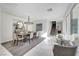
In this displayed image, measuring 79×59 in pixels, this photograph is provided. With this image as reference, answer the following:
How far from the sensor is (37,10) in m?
2.71

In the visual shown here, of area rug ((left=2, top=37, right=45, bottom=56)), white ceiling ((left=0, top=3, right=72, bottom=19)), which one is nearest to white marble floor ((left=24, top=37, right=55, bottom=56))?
area rug ((left=2, top=37, right=45, bottom=56))

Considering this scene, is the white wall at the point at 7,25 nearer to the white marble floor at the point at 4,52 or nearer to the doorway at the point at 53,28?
the white marble floor at the point at 4,52

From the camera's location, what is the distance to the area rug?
2.53 meters

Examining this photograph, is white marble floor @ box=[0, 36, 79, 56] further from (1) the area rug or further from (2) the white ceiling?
(2) the white ceiling

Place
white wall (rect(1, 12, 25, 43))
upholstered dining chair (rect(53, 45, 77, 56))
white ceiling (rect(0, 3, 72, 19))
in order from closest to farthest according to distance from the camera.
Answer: upholstered dining chair (rect(53, 45, 77, 56)) < white ceiling (rect(0, 3, 72, 19)) < white wall (rect(1, 12, 25, 43))

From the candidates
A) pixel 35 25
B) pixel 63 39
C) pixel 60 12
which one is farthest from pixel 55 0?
pixel 63 39

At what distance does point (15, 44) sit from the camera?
269 centimetres

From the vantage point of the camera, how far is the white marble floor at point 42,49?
2.53 m

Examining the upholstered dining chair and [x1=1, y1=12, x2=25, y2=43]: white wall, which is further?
[x1=1, y1=12, x2=25, y2=43]: white wall

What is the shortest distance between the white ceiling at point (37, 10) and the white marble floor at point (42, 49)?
726mm

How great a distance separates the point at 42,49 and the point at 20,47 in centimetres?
66

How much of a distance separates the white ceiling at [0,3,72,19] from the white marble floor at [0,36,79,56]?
2.38 feet

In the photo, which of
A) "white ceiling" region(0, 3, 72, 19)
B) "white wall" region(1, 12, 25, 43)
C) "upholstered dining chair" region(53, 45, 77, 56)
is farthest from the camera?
"white wall" region(1, 12, 25, 43)

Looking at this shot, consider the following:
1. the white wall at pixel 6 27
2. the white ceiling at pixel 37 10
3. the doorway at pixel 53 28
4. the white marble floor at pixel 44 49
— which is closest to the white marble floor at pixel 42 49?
the white marble floor at pixel 44 49
